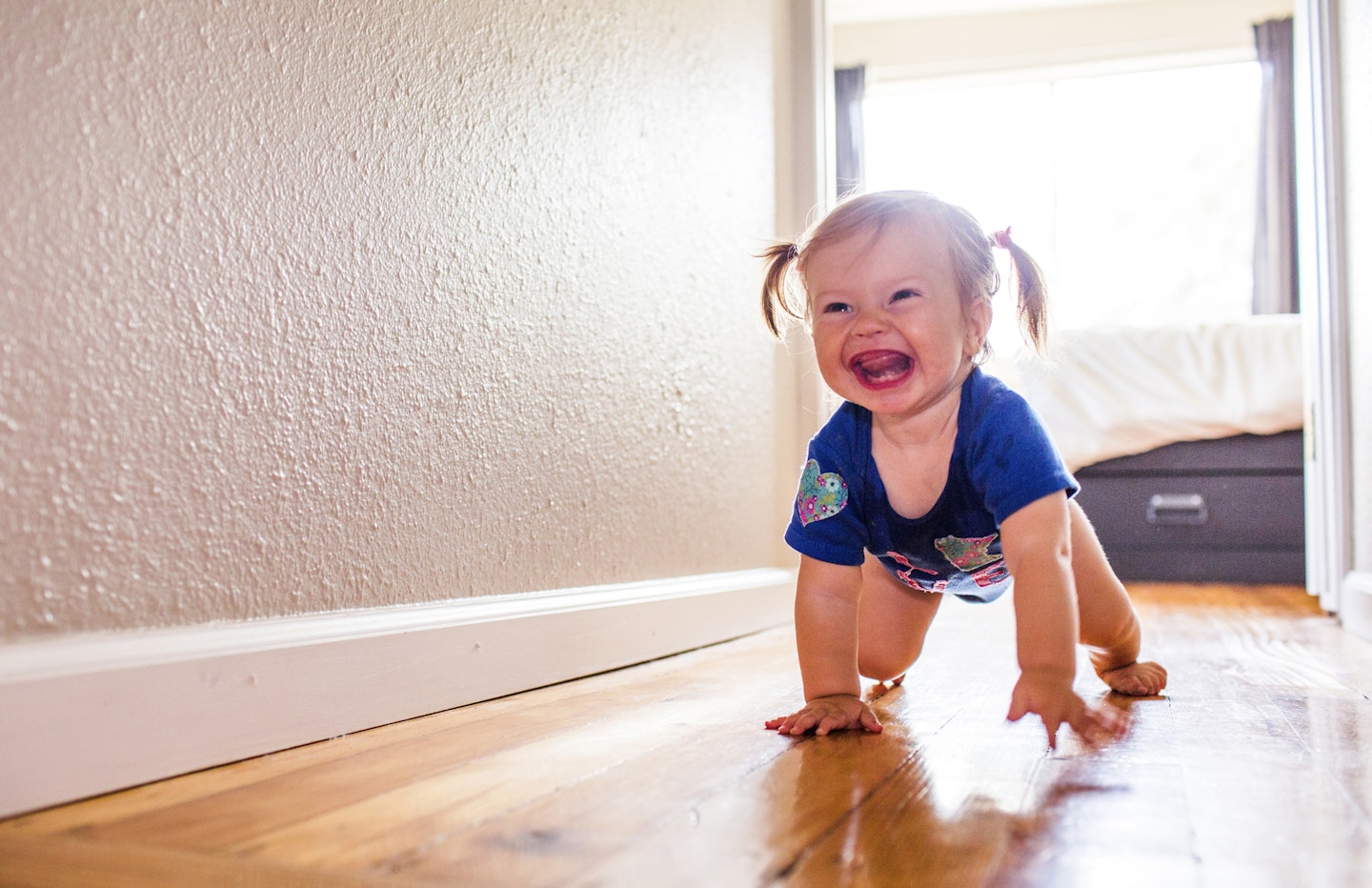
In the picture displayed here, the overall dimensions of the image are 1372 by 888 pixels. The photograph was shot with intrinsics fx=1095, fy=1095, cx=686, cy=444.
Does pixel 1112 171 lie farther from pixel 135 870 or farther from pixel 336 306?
pixel 135 870

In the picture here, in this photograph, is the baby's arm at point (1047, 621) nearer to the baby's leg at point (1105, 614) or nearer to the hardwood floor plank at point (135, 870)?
the baby's leg at point (1105, 614)

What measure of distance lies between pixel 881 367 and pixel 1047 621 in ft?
0.87

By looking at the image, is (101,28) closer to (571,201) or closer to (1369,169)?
(571,201)

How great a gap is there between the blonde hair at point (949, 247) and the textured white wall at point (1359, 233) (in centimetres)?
111

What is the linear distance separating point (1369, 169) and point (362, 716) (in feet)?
5.98

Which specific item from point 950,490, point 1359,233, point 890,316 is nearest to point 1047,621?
point 950,490

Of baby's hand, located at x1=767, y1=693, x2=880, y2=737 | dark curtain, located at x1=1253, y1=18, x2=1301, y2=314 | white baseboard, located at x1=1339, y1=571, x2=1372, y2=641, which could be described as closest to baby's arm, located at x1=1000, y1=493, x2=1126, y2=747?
baby's hand, located at x1=767, y1=693, x2=880, y2=737

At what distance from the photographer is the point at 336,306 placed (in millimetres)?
947

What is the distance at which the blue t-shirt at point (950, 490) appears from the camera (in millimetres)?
954

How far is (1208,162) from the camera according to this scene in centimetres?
475

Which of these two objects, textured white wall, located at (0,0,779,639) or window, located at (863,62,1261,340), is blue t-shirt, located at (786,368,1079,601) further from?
window, located at (863,62,1261,340)

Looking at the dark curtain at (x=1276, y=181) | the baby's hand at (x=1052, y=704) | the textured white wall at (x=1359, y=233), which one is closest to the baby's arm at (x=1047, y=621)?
Answer: the baby's hand at (x=1052, y=704)

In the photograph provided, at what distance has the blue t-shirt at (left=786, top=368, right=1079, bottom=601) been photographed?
0.95 meters

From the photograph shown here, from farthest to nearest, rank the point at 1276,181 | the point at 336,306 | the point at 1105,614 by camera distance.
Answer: the point at 1276,181
the point at 1105,614
the point at 336,306
